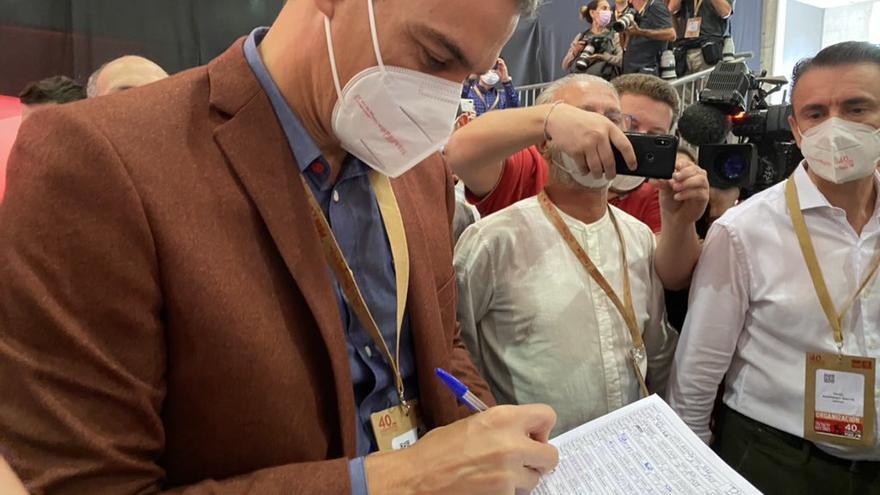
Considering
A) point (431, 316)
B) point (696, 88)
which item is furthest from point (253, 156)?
point (696, 88)

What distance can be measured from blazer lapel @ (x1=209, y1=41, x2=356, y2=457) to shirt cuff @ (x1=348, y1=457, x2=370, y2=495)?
75mm

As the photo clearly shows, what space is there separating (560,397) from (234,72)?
42.2 inches

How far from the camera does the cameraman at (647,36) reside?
212 inches

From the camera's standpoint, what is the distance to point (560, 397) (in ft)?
4.75

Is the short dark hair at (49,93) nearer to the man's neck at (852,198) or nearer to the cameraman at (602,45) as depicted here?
the man's neck at (852,198)

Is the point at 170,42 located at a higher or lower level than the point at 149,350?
higher

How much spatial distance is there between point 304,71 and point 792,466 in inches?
63.0

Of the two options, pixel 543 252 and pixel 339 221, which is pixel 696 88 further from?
pixel 339 221

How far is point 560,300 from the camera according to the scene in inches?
58.4

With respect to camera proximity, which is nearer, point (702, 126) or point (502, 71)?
point (702, 126)

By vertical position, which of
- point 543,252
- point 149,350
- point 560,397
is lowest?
point 560,397

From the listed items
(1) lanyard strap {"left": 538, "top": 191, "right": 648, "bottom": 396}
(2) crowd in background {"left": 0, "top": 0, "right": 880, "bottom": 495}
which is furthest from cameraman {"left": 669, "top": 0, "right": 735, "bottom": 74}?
(1) lanyard strap {"left": 538, "top": 191, "right": 648, "bottom": 396}

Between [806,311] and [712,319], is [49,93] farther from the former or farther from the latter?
[806,311]

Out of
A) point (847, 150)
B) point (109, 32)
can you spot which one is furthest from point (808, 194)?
point (109, 32)
